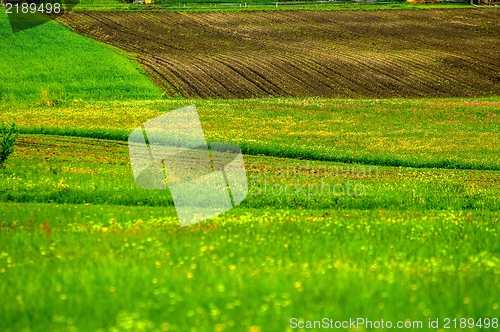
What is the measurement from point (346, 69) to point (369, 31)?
1615 centimetres

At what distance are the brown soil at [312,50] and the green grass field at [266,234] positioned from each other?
46.9 feet

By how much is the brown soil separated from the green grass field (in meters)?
14.3

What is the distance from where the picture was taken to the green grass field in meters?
8.43

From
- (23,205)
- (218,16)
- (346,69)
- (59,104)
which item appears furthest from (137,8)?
(23,205)

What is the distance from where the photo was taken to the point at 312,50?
5912 centimetres

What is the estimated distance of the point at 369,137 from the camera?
31766 mm

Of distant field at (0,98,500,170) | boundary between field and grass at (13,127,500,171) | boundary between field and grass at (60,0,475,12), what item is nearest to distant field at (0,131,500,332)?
boundary between field and grass at (13,127,500,171)

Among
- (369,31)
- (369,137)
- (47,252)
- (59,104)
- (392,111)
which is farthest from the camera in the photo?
(369,31)

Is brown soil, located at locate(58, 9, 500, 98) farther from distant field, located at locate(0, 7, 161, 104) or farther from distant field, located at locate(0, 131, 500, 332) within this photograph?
distant field, located at locate(0, 131, 500, 332)

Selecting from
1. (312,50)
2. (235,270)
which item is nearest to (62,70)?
(312,50)

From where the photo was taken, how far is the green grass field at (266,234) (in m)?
8.43

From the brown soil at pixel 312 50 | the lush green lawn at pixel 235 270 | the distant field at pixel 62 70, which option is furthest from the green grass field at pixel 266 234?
the brown soil at pixel 312 50

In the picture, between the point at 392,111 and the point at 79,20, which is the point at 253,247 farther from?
the point at 79,20

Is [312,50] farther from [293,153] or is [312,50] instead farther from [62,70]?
[293,153]
